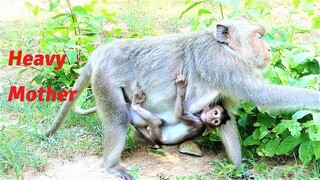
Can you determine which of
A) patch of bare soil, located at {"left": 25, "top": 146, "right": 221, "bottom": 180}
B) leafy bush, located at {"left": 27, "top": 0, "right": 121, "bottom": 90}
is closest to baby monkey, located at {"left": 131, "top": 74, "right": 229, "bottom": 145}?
patch of bare soil, located at {"left": 25, "top": 146, "right": 221, "bottom": 180}

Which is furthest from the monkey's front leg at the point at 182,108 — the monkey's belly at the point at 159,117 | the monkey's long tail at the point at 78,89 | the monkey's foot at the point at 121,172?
the monkey's long tail at the point at 78,89

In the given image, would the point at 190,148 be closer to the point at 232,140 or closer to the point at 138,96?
the point at 232,140

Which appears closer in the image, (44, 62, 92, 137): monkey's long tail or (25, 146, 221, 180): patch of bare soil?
(25, 146, 221, 180): patch of bare soil

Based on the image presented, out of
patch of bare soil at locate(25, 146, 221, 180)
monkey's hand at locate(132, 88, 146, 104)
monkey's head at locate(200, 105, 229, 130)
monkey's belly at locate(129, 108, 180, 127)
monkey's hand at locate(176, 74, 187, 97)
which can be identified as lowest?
patch of bare soil at locate(25, 146, 221, 180)

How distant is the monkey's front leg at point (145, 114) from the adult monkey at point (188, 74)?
0.25 feet

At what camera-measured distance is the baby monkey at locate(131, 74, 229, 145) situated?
4824 millimetres

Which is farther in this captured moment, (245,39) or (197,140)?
(197,140)

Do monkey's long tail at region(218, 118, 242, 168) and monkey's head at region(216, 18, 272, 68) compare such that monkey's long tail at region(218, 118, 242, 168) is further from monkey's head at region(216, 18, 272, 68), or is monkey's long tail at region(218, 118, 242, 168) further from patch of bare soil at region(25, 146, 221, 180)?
monkey's head at region(216, 18, 272, 68)

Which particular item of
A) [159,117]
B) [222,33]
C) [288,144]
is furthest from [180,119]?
[288,144]

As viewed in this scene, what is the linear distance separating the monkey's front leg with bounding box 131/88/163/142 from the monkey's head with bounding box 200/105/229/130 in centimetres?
43

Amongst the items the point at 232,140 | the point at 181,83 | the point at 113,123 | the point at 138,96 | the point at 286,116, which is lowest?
the point at 232,140

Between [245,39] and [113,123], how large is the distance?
4.67ft

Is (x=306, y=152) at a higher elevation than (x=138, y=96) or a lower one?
lower

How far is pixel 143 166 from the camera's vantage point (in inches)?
202
